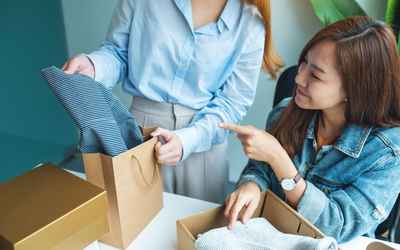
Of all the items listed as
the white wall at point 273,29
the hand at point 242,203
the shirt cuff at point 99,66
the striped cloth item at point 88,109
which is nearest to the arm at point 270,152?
the hand at point 242,203

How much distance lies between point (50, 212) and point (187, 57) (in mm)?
745

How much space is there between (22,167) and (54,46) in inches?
39.5

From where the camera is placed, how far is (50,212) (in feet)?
1.89

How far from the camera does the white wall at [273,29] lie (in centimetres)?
189

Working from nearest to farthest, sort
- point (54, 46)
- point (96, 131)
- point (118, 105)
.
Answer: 1. point (96, 131)
2. point (118, 105)
3. point (54, 46)

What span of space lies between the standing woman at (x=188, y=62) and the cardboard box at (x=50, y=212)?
419mm

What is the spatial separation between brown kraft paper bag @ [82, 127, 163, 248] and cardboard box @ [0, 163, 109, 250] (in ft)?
0.21

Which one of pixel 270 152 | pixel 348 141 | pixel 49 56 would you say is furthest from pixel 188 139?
pixel 49 56

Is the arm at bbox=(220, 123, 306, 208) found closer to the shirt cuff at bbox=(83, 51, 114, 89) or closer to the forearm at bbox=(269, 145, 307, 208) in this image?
the forearm at bbox=(269, 145, 307, 208)

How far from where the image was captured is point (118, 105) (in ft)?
2.63

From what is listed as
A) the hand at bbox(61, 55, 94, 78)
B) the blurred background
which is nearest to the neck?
the hand at bbox(61, 55, 94, 78)

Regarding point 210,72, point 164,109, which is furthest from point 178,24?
point 164,109

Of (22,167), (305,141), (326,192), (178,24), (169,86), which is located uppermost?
(178,24)

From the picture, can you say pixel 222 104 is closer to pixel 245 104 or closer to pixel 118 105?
pixel 245 104
